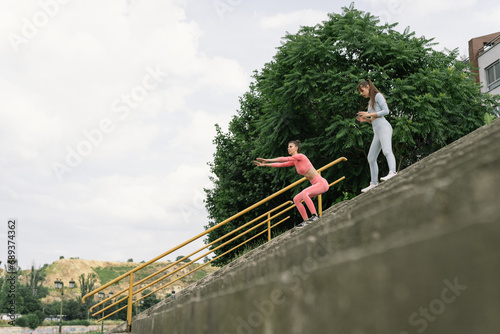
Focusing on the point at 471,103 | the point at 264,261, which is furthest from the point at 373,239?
the point at 471,103

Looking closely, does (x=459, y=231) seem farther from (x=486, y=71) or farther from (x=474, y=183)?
(x=486, y=71)

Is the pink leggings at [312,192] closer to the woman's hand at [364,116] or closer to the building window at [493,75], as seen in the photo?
the woman's hand at [364,116]

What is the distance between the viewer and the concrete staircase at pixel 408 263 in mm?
1296

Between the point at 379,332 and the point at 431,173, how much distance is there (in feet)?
2.08

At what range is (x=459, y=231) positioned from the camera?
1.35 meters

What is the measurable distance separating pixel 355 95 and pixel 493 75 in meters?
16.5

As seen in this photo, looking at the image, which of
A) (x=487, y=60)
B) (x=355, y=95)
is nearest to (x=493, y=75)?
(x=487, y=60)

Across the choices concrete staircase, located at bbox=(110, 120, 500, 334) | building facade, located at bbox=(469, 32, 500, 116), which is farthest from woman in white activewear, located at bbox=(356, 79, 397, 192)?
building facade, located at bbox=(469, 32, 500, 116)

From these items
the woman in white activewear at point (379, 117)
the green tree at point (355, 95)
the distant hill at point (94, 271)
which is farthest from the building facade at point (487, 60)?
the distant hill at point (94, 271)

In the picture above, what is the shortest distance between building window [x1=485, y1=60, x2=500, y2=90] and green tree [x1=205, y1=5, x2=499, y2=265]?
11.2m

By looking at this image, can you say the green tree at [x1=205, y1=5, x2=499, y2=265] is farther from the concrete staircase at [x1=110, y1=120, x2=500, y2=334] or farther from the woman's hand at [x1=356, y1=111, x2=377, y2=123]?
the concrete staircase at [x1=110, y1=120, x2=500, y2=334]

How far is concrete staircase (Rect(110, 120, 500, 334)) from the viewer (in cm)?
130

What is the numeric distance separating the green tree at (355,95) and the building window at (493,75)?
1120 cm

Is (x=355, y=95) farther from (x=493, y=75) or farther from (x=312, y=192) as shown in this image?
(x=493, y=75)
